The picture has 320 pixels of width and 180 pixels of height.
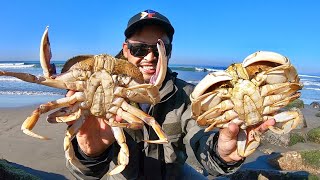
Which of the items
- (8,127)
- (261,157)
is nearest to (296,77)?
(261,157)

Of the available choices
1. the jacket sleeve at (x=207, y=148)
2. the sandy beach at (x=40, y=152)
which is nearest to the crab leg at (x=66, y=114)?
the jacket sleeve at (x=207, y=148)

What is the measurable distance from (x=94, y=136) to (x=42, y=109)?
2.05 feet

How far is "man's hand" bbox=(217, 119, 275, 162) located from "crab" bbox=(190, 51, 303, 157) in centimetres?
5

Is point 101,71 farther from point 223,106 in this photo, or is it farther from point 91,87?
point 223,106

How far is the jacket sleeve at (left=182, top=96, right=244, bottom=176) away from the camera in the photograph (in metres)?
3.68

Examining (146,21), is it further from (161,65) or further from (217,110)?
(217,110)

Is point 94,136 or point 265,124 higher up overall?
point 265,124

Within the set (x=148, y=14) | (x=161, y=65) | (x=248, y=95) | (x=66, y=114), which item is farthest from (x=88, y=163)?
(x=148, y=14)

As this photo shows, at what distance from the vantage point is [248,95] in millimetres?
3387

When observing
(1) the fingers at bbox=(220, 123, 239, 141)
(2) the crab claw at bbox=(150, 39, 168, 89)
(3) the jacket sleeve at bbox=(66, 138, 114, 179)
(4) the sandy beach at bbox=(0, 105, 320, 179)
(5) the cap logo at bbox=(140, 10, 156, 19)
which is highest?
(5) the cap logo at bbox=(140, 10, 156, 19)

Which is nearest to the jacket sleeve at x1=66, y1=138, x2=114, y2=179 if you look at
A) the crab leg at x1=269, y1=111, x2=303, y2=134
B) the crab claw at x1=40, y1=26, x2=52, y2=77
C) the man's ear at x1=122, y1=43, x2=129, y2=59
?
the crab claw at x1=40, y1=26, x2=52, y2=77

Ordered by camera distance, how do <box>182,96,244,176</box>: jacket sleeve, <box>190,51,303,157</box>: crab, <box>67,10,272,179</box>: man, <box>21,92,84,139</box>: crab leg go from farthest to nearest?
<box>67,10,272,179</box>: man
<box>182,96,244,176</box>: jacket sleeve
<box>190,51,303,157</box>: crab
<box>21,92,84,139</box>: crab leg

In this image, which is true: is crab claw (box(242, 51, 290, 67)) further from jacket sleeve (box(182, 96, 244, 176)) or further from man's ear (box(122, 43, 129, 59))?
man's ear (box(122, 43, 129, 59))

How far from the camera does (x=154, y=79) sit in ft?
10.6
